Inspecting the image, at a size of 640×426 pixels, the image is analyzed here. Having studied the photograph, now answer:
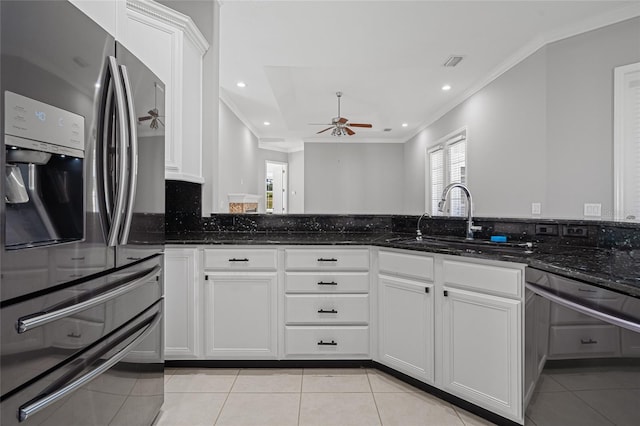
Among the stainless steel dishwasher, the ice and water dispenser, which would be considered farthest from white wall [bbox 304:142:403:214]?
the ice and water dispenser

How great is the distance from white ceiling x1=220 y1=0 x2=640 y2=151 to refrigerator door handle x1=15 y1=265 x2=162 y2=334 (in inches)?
96.6

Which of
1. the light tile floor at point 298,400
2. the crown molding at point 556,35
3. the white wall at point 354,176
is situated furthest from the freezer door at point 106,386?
the white wall at point 354,176

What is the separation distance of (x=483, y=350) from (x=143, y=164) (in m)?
1.88

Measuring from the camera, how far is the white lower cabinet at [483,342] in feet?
5.18

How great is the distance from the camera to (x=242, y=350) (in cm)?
221

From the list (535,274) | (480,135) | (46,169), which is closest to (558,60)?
(480,135)

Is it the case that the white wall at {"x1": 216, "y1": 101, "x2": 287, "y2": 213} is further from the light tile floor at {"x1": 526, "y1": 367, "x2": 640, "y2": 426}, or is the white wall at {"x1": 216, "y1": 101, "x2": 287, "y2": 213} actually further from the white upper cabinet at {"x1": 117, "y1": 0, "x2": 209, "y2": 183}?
the light tile floor at {"x1": 526, "y1": 367, "x2": 640, "y2": 426}

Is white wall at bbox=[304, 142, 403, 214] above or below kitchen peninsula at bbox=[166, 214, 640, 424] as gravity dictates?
above

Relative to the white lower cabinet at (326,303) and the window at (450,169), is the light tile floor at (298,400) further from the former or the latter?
the window at (450,169)

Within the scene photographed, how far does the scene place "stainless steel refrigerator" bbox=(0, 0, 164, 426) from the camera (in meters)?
0.84

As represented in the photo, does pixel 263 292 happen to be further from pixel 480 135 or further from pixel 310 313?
pixel 480 135

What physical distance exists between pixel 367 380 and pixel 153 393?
1.27m

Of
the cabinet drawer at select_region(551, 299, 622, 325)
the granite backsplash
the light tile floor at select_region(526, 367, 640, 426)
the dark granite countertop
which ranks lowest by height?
the light tile floor at select_region(526, 367, 640, 426)

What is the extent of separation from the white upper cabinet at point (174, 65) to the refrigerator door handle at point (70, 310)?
1.06 metres
